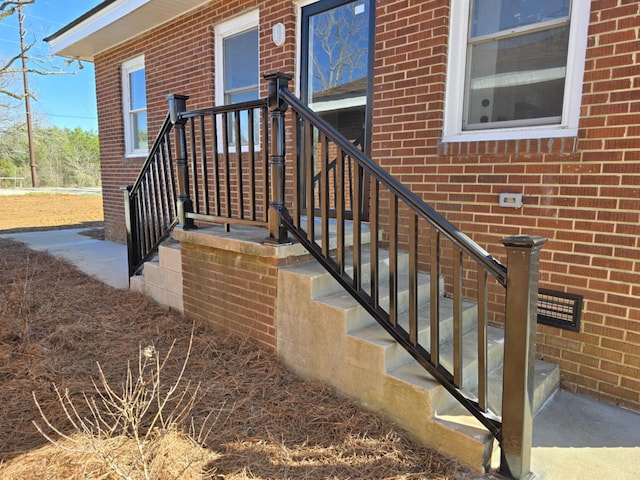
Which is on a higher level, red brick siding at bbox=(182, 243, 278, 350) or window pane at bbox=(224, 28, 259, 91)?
window pane at bbox=(224, 28, 259, 91)

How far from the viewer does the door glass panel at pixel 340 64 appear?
3734mm

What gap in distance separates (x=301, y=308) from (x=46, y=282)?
3446 millimetres

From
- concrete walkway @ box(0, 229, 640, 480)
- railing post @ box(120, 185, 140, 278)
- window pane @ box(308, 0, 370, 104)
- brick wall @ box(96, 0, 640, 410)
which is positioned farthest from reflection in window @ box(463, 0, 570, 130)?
railing post @ box(120, 185, 140, 278)

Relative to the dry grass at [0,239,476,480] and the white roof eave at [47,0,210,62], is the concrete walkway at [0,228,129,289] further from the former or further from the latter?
the white roof eave at [47,0,210,62]

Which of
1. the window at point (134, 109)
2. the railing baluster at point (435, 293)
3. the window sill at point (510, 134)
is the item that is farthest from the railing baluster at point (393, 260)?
the window at point (134, 109)

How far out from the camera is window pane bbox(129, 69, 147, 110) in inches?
253

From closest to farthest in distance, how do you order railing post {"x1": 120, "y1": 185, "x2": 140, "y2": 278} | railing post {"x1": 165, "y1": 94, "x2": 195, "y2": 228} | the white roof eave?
railing post {"x1": 165, "y1": 94, "x2": 195, "y2": 228} → railing post {"x1": 120, "y1": 185, "x2": 140, "y2": 278} → the white roof eave

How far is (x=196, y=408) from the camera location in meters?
2.26

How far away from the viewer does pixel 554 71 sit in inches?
103

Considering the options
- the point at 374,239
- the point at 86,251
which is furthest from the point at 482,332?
the point at 86,251

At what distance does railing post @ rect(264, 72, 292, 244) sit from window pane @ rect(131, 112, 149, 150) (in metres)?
4.54

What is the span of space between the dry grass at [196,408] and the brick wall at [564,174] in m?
0.85

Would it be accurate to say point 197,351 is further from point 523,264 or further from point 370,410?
point 523,264

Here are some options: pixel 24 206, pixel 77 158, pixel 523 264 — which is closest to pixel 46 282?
pixel 523 264
